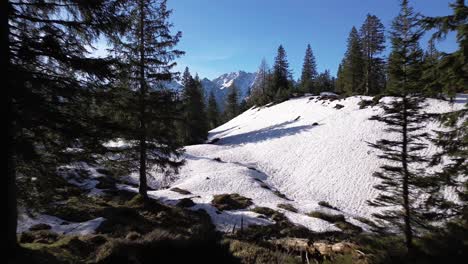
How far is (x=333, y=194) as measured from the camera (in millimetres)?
27344

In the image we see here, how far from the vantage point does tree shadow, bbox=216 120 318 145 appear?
141 ft

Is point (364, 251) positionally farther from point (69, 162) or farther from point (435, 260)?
point (69, 162)

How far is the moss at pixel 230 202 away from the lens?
21094mm

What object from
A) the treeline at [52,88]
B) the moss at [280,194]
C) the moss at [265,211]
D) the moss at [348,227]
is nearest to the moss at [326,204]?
the moss at [280,194]

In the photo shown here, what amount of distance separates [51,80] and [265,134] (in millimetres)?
39698

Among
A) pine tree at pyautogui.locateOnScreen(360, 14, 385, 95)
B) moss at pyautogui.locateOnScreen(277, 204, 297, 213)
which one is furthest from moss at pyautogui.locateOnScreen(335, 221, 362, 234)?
pine tree at pyautogui.locateOnScreen(360, 14, 385, 95)

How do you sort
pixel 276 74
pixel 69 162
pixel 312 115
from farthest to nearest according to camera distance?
pixel 276 74, pixel 312 115, pixel 69 162

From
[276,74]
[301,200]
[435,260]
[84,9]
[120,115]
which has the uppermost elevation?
[276,74]

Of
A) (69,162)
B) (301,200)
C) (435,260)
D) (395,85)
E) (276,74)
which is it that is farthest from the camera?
(276,74)

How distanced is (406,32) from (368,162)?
21.9 metres

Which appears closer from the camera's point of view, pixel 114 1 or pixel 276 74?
pixel 114 1

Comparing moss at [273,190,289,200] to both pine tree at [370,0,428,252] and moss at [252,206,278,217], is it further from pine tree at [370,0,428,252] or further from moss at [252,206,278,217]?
pine tree at [370,0,428,252]

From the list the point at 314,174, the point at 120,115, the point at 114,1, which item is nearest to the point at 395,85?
the point at 114,1

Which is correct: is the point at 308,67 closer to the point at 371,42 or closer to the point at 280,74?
the point at 280,74
